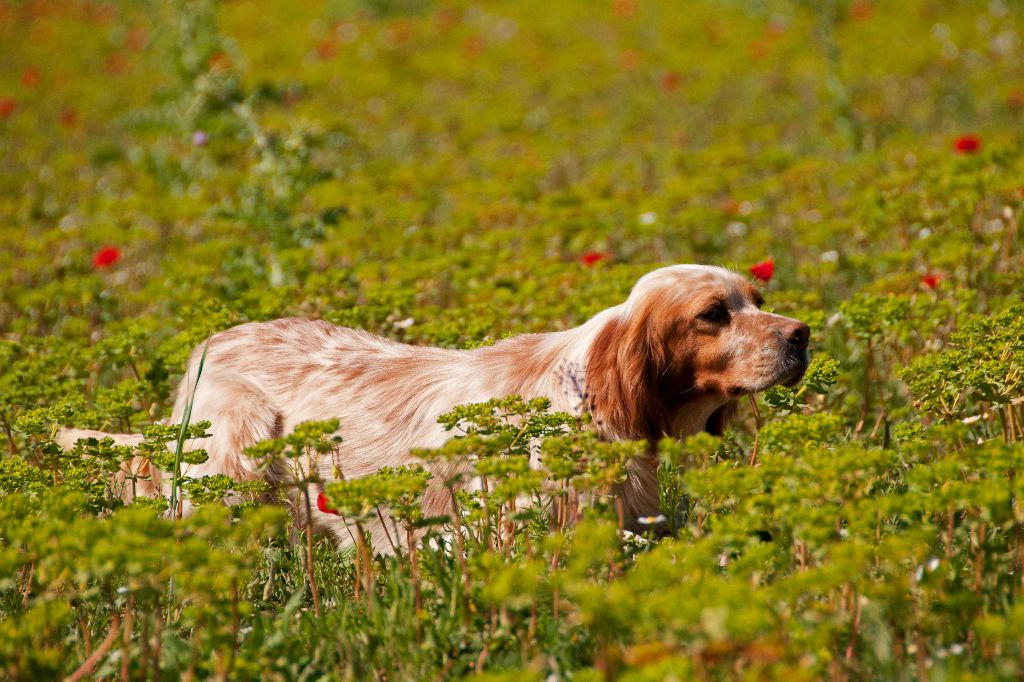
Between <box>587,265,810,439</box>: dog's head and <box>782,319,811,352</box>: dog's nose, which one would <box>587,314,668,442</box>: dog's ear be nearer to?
<box>587,265,810,439</box>: dog's head

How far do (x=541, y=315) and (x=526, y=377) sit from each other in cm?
127

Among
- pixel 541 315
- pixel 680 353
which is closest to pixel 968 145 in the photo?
pixel 541 315

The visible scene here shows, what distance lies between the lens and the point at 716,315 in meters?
3.82

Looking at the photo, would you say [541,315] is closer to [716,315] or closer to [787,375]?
[716,315]

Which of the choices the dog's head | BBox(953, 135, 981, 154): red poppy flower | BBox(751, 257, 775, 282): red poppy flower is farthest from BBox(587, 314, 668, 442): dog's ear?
BBox(953, 135, 981, 154): red poppy flower

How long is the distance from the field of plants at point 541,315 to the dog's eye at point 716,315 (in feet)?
1.11

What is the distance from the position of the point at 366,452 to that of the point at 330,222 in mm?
2690

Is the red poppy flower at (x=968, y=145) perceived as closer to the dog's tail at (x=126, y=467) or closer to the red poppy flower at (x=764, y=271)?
the red poppy flower at (x=764, y=271)

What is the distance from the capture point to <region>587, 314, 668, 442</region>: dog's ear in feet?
12.1

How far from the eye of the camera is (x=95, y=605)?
3.28 meters

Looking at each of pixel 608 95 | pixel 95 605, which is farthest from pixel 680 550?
pixel 608 95

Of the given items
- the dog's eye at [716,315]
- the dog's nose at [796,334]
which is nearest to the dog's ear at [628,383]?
the dog's eye at [716,315]

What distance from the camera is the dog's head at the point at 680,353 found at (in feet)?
12.1

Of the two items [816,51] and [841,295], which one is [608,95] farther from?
[841,295]
